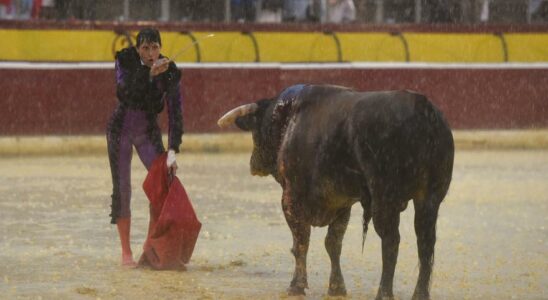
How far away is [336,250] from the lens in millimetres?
7090

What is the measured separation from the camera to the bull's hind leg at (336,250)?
699 centimetres

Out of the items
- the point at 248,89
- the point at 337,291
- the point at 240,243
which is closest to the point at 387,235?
the point at 337,291

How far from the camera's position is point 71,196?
11742 millimetres

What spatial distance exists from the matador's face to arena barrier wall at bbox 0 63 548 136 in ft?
28.3

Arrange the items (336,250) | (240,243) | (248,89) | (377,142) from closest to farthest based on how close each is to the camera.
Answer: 1. (377,142)
2. (336,250)
3. (240,243)
4. (248,89)

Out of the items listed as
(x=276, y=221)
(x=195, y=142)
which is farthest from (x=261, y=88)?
(x=276, y=221)

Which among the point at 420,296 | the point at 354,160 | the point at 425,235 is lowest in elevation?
the point at 420,296

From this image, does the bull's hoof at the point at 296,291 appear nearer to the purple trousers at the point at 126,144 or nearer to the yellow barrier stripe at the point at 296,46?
the purple trousers at the point at 126,144

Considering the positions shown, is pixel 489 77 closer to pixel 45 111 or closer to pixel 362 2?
pixel 362 2

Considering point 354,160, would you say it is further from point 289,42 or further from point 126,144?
point 289,42


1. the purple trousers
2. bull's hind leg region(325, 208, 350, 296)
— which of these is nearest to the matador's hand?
the purple trousers

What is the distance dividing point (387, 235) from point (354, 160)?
0.40m

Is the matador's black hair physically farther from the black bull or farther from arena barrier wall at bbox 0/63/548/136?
arena barrier wall at bbox 0/63/548/136

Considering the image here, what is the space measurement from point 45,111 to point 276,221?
271 inches
